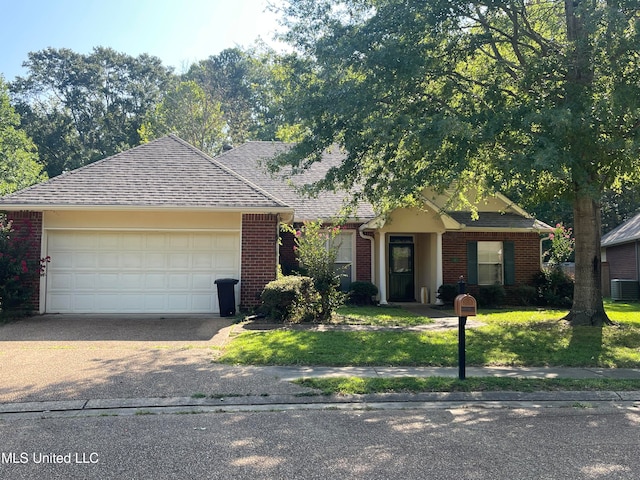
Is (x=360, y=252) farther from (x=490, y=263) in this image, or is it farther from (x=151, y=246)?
(x=151, y=246)

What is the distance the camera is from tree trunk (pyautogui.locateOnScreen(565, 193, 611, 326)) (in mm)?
11227

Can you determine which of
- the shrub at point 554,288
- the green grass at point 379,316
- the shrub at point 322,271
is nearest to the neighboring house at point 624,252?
the shrub at point 554,288

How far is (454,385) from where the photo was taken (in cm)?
617

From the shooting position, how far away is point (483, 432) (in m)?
4.74

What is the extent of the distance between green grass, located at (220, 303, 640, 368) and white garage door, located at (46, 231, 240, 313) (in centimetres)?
322

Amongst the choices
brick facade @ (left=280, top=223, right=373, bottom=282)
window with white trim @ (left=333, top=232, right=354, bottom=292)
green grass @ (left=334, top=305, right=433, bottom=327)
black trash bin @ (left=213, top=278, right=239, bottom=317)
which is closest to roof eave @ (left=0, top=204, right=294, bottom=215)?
black trash bin @ (left=213, top=278, right=239, bottom=317)

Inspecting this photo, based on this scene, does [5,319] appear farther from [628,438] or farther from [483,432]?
[628,438]

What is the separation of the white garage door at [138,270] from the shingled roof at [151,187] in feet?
3.13

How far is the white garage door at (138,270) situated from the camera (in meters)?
12.0

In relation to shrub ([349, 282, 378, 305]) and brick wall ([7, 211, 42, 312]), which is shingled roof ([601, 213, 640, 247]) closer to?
shrub ([349, 282, 378, 305])

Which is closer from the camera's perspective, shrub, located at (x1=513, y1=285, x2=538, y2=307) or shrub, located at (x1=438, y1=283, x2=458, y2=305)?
shrub, located at (x1=438, y1=283, x2=458, y2=305)

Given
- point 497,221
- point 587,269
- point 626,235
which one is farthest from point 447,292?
point 626,235

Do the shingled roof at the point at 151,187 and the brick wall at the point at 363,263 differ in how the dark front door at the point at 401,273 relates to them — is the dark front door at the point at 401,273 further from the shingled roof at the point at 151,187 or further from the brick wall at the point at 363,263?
the shingled roof at the point at 151,187

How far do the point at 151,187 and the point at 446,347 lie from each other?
27.5ft
